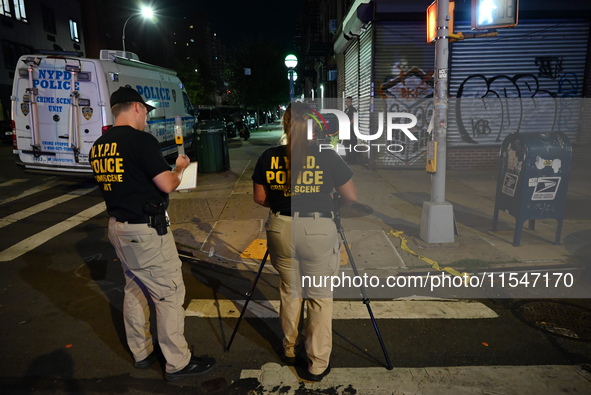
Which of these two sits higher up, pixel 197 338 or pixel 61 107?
pixel 61 107

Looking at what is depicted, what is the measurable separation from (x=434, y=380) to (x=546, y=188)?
4008mm

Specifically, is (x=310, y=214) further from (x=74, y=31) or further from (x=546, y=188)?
(x=74, y=31)

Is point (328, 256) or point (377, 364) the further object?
point (377, 364)

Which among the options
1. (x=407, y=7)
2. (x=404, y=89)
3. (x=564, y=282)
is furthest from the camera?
(x=404, y=89)

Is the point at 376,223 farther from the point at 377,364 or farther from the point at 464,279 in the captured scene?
the point at 377,364

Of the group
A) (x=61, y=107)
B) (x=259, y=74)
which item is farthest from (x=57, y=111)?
(x=259, y=74)

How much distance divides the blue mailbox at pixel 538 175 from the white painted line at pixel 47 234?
7.30 metres

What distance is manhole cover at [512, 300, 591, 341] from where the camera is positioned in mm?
3801

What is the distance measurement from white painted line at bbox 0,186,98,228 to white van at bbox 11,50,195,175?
2.02ft

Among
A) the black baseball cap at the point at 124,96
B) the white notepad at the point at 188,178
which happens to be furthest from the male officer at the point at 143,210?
the white notepad at the point at 188,178

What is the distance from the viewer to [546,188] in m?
5.81

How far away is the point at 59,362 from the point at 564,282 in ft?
18.0

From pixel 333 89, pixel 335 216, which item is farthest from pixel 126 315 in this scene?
pixel 333 89

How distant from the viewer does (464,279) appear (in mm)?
5059
